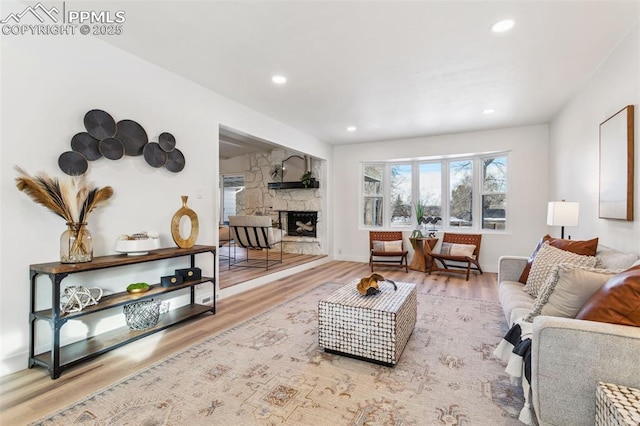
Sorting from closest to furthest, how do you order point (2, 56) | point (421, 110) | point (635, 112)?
point (2, 56) → point (635, 112) → point (421, 110)

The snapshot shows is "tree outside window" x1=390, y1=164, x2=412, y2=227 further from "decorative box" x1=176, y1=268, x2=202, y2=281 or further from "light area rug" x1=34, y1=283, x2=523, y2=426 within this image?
"decorative box" x1=176, y1=268, x2=202, y2=281

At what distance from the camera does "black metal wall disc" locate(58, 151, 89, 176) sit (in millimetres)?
2292

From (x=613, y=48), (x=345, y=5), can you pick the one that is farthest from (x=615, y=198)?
(x=345, y=5)

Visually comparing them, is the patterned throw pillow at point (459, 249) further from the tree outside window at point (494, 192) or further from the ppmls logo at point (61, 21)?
the ppmls logo at point (61, 21)

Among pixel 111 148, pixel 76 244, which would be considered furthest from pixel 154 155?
pixel 76 244

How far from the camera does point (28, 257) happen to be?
2.12 m

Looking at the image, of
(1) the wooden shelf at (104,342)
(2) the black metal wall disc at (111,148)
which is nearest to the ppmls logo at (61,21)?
(2) the black metal wall disc at (111,148)

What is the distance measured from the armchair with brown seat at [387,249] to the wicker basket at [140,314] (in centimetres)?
386

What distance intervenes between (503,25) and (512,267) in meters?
2.25

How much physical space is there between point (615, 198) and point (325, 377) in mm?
2852

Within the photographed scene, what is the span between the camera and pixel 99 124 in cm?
250

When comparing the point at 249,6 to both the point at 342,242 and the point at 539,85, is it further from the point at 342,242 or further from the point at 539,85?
the point at 342,242

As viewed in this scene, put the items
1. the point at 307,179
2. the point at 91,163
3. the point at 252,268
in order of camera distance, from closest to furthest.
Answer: the point at 91,163
the point at 252,268
the point at 307,179

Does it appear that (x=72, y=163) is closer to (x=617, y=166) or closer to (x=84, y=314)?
(x=84, y=314)
